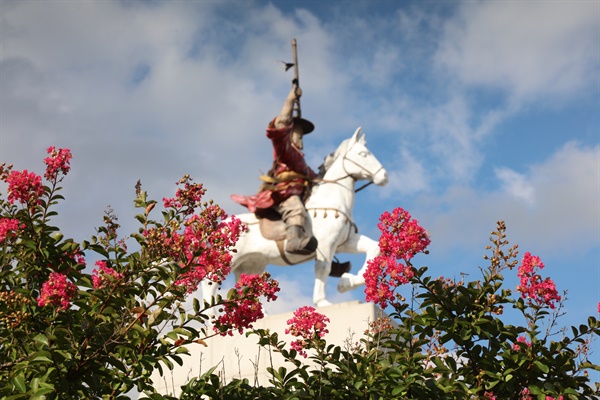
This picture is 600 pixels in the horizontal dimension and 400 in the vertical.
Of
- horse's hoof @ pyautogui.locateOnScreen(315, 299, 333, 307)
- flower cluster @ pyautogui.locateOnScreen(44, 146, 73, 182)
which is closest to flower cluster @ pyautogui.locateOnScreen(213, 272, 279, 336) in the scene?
flower cluster @ pyautogui.locateOnScreen(44, 146, 73, 182)

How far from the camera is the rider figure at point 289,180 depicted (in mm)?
10703

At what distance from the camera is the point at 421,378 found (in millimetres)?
4320

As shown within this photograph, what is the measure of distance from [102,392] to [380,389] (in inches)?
53.8

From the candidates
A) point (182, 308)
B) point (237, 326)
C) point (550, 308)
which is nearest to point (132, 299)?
point (182, 308)

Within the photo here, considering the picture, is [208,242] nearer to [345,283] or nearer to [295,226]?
[295,226]

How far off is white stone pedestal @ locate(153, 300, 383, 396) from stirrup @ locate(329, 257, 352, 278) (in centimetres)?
139

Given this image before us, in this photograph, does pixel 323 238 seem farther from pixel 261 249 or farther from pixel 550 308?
pixel 550 308

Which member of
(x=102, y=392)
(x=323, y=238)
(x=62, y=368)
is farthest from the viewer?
(x=323, y=238)

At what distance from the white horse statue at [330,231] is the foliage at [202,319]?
613 centimetres

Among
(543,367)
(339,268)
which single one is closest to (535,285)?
(543,367)

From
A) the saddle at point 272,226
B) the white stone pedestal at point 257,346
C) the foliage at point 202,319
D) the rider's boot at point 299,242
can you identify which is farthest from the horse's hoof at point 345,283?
the foliage at point 202,319

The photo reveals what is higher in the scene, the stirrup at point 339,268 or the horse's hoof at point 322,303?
the stirrup at point 339,268

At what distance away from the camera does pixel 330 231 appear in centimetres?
1112

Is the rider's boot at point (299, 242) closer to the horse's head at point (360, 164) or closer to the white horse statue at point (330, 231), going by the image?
the white horse statue at point (330, 231)
